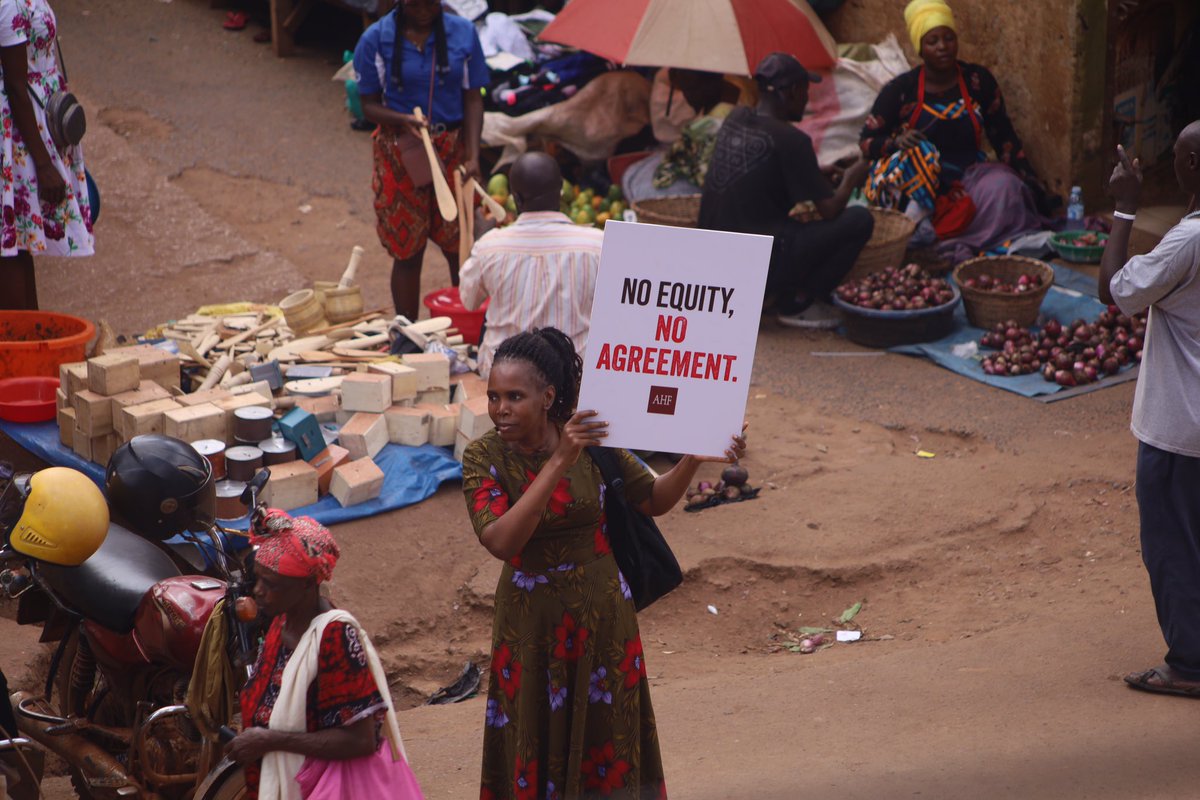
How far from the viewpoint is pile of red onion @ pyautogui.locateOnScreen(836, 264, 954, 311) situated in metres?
8.38

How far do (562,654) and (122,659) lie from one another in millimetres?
1610

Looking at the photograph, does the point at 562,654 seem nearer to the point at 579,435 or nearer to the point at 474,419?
the point at 579,435

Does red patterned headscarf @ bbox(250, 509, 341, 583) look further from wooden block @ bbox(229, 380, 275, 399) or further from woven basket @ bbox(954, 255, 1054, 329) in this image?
woven basket @ bbox(954, 255, 1054, 329)

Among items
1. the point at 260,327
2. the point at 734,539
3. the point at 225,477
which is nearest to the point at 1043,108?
the point at 734,539

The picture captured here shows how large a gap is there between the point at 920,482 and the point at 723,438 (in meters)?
3.62

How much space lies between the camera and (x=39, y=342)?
664 cm

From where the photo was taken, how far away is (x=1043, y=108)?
9484 millimetres

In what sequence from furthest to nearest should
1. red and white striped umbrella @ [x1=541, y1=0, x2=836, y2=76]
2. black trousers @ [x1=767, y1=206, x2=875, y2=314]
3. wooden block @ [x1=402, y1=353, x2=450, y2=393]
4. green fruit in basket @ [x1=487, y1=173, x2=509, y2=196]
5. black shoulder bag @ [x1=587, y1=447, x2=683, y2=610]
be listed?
green fruit in basket @ [x1=487, y1=173, x2=509, y2=196] < red and white striped umbrella @ [x1=541, y1=0, x2=836, y2=76] < black trousers @ [x1=767, y1=206, x2=875, y2=314] < wooden block @ [x1=402, y1=353, x2=450, y2=393] < black shoulder bag @ [x1=587, y1=447, x2=683, y2=610]

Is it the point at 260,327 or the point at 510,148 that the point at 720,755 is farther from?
the point at 510,148

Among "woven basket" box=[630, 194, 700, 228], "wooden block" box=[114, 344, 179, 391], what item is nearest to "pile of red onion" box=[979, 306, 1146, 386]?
"woven basket" box=[630, 194, 700, 228]

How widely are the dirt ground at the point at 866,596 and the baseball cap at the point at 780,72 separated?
1.76 metres

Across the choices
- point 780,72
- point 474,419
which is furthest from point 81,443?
point 780,72

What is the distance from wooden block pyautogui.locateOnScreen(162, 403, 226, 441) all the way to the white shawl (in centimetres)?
328

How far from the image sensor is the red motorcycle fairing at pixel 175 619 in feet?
12.6
